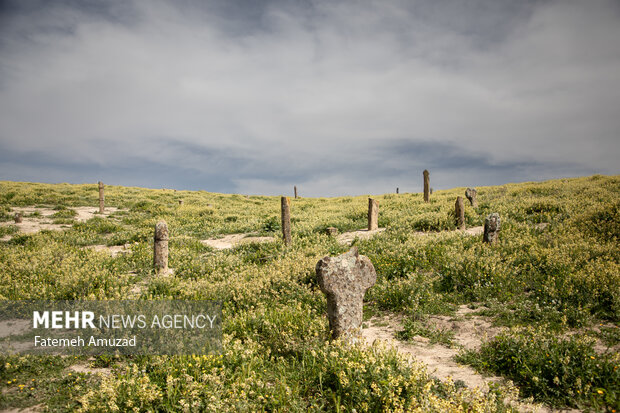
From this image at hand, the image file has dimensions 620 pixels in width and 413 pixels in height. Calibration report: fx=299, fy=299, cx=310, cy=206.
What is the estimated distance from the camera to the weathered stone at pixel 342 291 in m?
5.77

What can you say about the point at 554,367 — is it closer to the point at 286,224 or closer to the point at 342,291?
the point at 342,291

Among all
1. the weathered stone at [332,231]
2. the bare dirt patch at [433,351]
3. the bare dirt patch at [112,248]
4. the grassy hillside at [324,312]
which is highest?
the weathered stone at [332,231]

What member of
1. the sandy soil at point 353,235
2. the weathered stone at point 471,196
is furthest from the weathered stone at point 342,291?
the weathered stone at point 471,196

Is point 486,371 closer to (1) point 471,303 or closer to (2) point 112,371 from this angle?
(1) point 471,303

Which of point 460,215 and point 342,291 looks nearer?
point 342,291

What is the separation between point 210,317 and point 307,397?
10.7 ft

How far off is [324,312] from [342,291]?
1.65 metres

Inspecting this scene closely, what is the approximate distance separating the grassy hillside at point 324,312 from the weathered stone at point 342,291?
0.39 m

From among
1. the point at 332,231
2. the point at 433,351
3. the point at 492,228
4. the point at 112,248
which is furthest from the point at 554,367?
the point at 112,248

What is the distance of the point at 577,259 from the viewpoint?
817 centimetres

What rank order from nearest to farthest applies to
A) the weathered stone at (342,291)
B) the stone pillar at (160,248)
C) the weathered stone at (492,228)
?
the weathered stone at (342,291) → the stone pillar at (160,248) → the weathered stone at (492,228)

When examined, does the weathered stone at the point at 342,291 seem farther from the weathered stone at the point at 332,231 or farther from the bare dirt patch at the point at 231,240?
the bare dirt patch at the point at 231,240

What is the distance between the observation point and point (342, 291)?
19.3ft

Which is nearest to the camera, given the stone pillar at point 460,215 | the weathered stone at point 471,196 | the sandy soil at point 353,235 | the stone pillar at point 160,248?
the stone pillar at point 160,248
